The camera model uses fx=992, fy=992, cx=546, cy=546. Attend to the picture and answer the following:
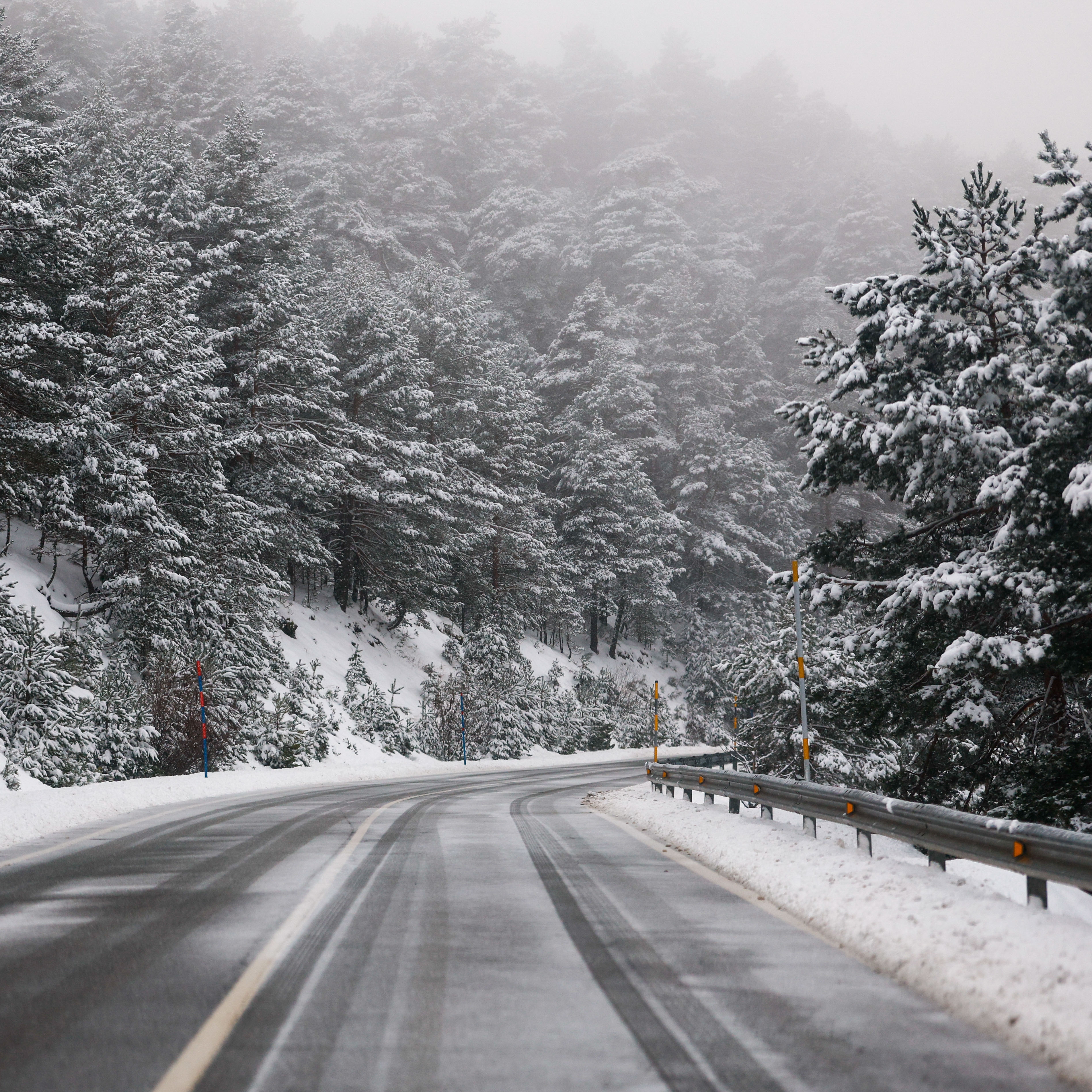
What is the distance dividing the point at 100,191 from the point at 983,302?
86.1 ft

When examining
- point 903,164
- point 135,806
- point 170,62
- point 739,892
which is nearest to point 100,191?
point 135,806

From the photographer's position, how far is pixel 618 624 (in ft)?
186

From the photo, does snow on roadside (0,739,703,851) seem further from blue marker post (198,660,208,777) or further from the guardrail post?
the guardrail post

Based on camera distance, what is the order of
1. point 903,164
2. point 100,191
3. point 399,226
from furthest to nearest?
point 903,164 < point 399,226 < point 100,191

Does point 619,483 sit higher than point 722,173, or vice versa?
point 722,173

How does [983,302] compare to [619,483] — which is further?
[619,483]

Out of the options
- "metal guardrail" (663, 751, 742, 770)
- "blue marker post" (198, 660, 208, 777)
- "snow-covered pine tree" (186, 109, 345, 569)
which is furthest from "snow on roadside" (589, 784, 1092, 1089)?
"snow-covered pine tree" (186, 109, 345, 569)

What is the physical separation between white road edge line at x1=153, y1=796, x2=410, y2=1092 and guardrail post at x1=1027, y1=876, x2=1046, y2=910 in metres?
4.40

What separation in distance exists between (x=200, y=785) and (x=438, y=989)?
15581 millimetres

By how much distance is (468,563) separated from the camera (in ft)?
156

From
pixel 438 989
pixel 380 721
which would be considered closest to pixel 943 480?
pixel 438 989

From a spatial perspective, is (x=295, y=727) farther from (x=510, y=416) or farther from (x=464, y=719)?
(x=510, y=416)

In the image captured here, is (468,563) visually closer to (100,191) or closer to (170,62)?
(100,191)

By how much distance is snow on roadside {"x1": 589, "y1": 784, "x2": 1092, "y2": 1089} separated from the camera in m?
4.20
